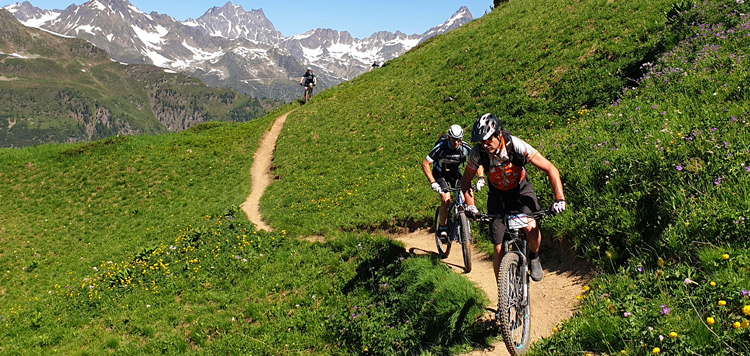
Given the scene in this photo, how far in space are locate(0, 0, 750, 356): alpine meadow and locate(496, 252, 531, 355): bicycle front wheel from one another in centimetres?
50

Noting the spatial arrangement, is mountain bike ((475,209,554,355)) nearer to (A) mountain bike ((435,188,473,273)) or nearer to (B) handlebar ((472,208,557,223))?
(B) handlebar ((472,208,557,223))

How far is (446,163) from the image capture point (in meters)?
Answer: 10.4

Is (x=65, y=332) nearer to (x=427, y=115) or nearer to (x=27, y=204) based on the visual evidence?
(x=27, y=204)

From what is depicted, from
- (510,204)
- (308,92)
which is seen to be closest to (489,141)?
(510,204)

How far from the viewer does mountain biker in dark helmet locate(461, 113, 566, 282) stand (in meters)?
6.23

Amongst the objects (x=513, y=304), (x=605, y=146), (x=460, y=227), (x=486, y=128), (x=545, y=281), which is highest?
(x=486, y=128)

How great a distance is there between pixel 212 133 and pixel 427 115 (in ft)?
74.8

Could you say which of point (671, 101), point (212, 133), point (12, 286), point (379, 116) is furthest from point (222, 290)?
point (212, 133)

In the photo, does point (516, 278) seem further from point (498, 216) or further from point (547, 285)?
point (547, 285)

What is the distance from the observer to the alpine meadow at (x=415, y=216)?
239 inches

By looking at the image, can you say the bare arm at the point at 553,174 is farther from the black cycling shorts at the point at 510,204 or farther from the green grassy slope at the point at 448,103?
the green grassy slope at the point at 448,103

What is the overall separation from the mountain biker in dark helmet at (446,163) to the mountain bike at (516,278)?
3.23 metres

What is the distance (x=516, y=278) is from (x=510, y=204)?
1269 millimetres

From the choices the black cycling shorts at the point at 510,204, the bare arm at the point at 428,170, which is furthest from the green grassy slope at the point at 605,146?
the bare arm at the point at 428,170
